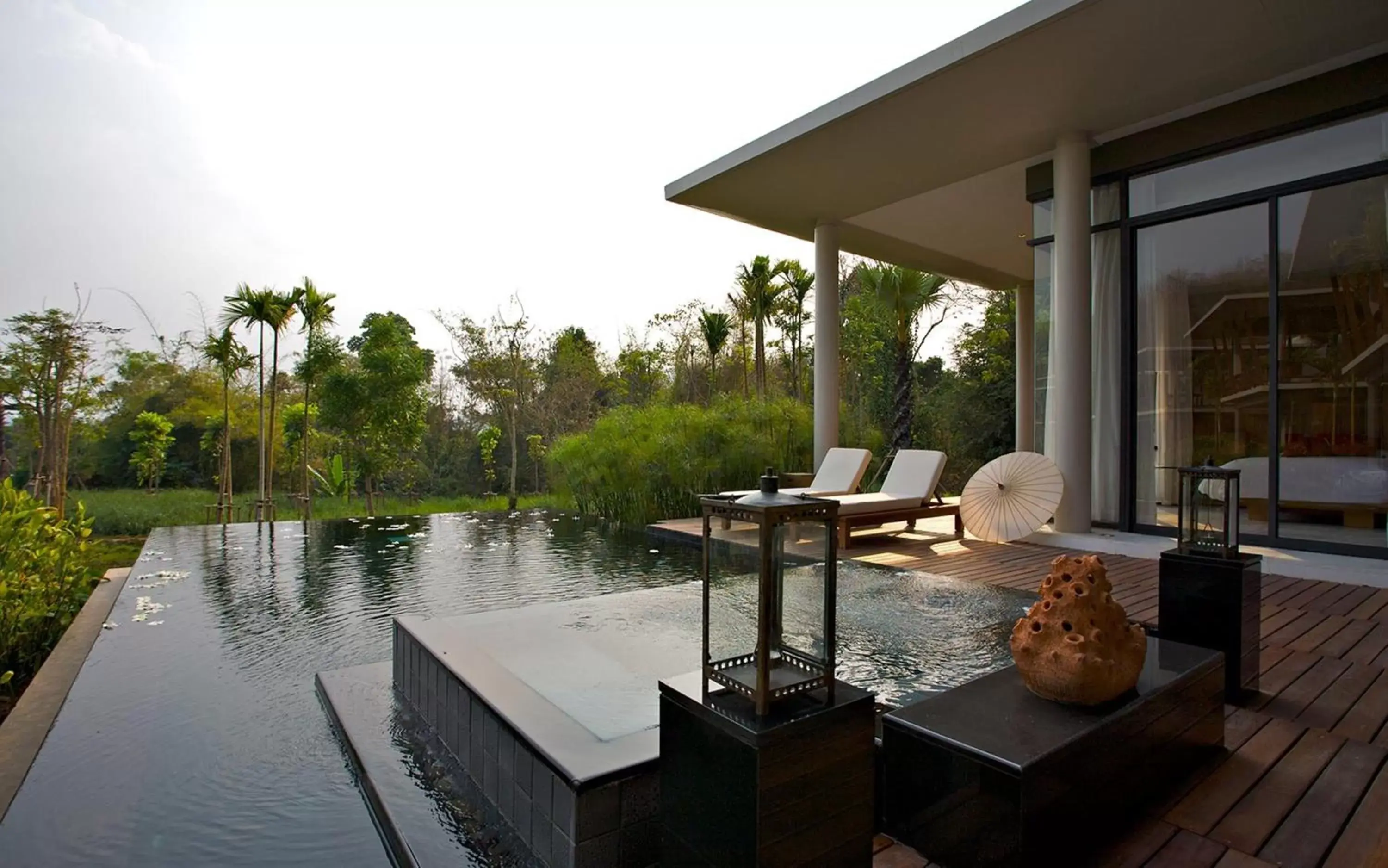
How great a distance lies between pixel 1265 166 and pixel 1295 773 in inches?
215

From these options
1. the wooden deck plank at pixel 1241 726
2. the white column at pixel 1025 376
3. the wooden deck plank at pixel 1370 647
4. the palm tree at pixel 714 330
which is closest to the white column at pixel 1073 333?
the wooden deck plank at pixel 1370 647

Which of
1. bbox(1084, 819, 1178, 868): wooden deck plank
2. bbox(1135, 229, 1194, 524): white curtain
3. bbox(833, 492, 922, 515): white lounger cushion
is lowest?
bbox(1084, 819, 1178, 868): wooden deck plank

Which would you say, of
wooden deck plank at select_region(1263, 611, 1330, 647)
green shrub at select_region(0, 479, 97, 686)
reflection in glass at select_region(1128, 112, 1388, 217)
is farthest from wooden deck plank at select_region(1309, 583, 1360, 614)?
green shrub at select_region(0, 479, 97, 686)

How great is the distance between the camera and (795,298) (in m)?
13.5

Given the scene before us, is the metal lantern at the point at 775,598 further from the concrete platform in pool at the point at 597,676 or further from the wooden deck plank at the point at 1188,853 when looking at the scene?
the wooden deck plank at the point at 1188,853

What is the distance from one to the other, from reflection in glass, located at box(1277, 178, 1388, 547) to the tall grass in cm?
833

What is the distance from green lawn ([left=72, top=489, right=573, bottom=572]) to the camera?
851 centimetres

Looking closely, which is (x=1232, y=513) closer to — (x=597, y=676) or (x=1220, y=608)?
(x=1220, y=608)

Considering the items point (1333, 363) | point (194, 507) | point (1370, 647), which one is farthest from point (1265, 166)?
point (194, 507)

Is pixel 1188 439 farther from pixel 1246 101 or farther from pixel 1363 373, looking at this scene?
pixel 1246 101

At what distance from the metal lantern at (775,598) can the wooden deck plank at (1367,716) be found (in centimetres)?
191

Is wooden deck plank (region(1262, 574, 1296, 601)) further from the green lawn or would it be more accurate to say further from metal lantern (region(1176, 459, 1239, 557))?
the green lawn

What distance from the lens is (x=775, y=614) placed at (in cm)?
143

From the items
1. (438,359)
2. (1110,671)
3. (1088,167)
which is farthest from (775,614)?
(438,359)
